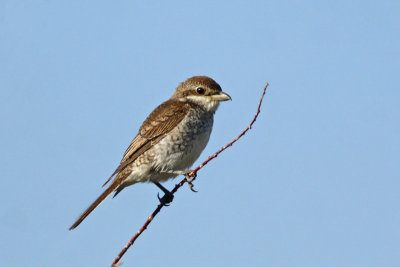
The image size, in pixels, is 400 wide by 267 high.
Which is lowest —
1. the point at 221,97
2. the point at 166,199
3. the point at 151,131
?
the point at 166,199

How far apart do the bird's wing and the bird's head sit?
0.26m

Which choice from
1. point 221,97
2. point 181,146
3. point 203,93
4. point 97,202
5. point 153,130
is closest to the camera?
point 97,202

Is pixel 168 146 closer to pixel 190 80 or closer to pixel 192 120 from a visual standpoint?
pixel 192 120

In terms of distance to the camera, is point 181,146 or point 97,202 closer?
point 97,202

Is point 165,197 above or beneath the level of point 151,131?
beneath

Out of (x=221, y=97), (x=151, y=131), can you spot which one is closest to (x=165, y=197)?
(x=151, y=131)

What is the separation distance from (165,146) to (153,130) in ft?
0.88

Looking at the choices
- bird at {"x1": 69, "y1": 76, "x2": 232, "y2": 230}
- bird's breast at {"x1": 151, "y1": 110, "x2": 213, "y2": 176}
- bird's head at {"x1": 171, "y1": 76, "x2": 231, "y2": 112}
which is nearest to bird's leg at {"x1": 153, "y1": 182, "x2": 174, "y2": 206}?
bird at {"x1": 69, "y1": 76, "x2": 232, "y2": 230}

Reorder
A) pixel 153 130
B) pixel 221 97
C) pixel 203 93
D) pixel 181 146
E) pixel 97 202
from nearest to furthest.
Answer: pixel 97 202, pixel 181 146, pixel 153 130, pixel 221 97, pixel 203 93

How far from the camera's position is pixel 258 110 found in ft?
13.4

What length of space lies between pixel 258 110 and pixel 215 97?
2163mm

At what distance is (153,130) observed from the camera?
582 centimetres

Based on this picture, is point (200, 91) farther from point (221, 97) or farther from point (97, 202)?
point (97, 202)

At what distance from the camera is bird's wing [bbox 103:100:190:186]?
18.7ft
